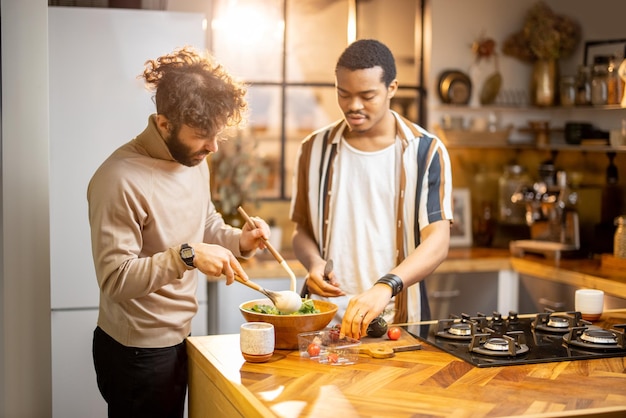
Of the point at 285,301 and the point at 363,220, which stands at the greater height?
the point at 363,220

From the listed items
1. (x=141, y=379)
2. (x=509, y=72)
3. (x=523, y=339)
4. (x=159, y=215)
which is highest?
(x=509, y=72)

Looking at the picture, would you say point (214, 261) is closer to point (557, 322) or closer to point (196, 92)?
point (196, 92)

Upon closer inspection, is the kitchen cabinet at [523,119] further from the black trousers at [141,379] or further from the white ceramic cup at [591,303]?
the black trousers at [141,379]

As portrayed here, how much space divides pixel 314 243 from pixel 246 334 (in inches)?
37.4

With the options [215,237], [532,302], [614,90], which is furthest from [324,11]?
[215,237]

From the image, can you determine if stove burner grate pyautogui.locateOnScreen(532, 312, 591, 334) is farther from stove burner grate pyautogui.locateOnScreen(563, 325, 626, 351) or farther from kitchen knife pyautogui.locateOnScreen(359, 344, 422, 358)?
kitchen knife pyautogui.locateOnScreen(359, 344, 422, 358)

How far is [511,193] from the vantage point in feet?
16.3

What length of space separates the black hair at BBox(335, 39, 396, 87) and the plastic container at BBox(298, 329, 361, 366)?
99 centimetres

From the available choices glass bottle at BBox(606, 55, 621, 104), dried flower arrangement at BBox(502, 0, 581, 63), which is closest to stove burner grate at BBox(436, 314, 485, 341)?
glass bottle at BBox(606, 55, 621, 104)

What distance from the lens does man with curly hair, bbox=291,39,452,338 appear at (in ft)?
9.34

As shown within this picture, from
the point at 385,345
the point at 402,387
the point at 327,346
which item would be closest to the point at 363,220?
the point at 385,345

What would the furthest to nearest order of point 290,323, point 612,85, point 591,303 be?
point 612,85 < point 591,303 < point 290,323

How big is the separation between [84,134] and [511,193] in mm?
2538

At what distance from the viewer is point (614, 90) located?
14.3 ft
